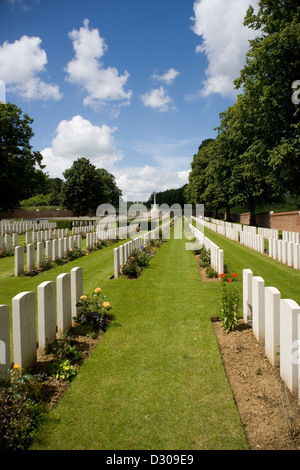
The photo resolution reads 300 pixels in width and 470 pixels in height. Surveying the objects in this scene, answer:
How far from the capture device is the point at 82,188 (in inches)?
1692

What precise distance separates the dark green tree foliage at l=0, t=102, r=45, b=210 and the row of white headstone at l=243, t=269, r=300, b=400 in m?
29.2

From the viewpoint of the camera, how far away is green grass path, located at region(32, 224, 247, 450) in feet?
7.52

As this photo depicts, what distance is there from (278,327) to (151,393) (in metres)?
1.55

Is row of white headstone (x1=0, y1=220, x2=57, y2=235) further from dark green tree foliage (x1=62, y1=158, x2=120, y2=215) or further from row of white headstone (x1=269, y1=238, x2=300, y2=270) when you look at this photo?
dark green tree foliage (x1=62, y1=158, x2=120, y2=215)

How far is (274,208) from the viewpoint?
37.2 metres

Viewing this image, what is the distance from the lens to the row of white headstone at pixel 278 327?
106 inches

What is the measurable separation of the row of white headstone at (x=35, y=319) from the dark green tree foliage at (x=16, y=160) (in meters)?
27.6

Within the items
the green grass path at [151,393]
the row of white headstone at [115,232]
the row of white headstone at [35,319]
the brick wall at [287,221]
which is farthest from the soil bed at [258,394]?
the brick wall at [287,221]

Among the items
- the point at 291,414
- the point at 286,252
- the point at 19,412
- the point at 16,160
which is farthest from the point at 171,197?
the point at 19,412

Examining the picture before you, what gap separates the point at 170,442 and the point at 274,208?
1529 inches

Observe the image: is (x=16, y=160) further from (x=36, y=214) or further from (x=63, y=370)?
(x=63, y=370)

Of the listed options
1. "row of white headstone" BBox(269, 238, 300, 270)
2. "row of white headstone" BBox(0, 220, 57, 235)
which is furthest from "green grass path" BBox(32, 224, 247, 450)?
"row of white headstone" BBox(0, 220, 57, 235)
